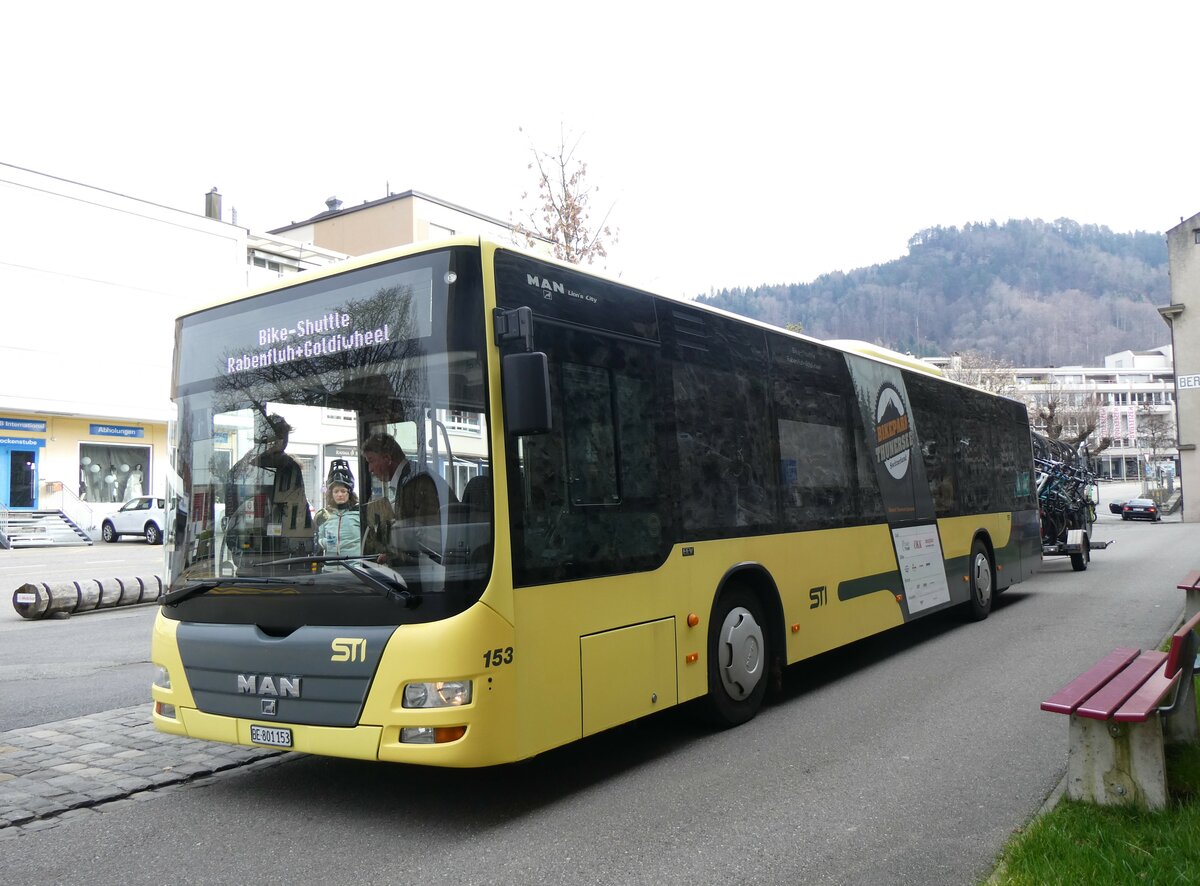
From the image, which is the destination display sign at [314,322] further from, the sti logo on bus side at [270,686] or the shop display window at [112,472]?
the shop display window at [112,472]

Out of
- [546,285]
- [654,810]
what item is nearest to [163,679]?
[654,810]

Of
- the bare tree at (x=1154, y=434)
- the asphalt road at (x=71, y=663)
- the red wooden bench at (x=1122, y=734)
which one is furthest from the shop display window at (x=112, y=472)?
the bare tree at (x=1154, y=434)

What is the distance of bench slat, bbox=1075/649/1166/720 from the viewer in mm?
4492

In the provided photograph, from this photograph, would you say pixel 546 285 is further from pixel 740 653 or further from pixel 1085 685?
pixel 1085 685

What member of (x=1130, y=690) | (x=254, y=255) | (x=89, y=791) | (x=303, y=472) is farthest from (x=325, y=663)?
(x=254, y=255)

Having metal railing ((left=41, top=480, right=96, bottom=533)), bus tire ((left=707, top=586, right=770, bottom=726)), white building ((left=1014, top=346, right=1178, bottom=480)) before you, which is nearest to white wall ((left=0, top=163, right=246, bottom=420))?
metal railing ((left=41, top=480, right=96, bottom=533))

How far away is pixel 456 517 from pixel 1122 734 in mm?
3292

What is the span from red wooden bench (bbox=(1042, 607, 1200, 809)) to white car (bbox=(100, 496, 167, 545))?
32.1 m

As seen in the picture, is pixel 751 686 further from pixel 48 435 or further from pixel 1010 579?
pixel 48 435

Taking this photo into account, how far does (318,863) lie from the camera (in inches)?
178

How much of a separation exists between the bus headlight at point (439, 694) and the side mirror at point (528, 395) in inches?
49.2

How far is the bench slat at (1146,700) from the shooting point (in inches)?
171

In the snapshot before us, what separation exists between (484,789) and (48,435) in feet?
120

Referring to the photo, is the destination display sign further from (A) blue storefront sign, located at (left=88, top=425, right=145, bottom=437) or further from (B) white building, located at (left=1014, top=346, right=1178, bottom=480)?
(B) white building, located at (left=1014, top=346, right=1178, bottom=480)
